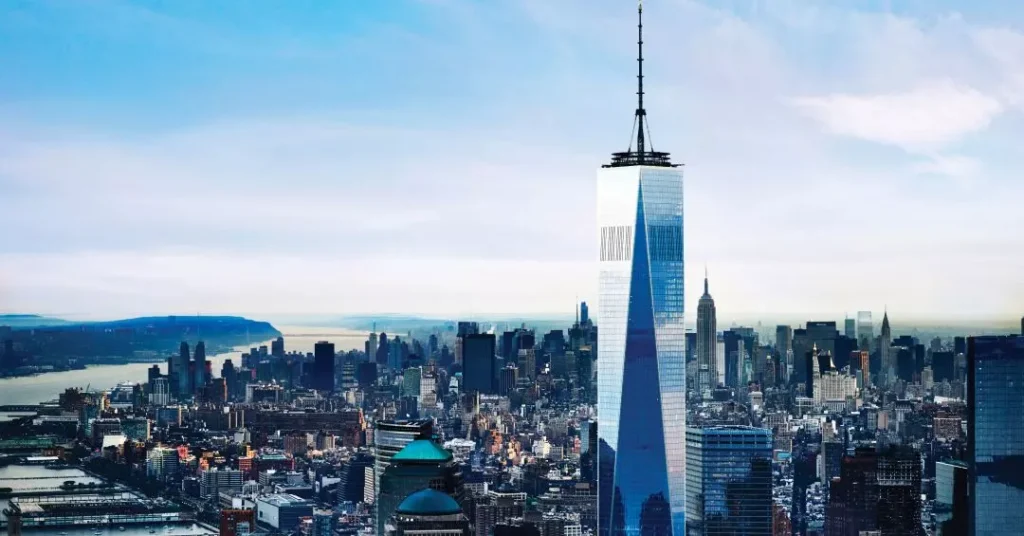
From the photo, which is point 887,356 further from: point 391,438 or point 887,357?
point 391,438

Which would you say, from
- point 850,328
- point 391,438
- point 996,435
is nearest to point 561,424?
point 391,438

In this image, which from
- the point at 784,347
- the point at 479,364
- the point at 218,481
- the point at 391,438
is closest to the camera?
the point at 391,438

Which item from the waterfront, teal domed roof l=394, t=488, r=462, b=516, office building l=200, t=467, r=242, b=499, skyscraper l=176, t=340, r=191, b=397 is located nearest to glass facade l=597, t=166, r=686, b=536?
teal domed roof l=394, t=488, r=462, b=516

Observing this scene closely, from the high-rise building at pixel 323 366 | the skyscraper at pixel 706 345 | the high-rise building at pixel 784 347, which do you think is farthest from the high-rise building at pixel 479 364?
the high-rise building at pixel 784 347

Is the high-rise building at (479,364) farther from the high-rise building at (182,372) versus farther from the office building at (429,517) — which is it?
the office building at (429,517)

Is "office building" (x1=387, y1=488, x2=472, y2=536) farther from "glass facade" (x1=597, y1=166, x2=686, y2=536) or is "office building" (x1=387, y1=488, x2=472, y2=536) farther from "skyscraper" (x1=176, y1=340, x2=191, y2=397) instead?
"skyscraper" (x1=176, y1=340, x2=191, y2=397)

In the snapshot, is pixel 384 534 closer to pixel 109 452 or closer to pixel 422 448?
pixel 422 448
